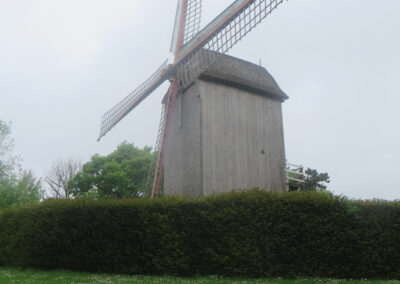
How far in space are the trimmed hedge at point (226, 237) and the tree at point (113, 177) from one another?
873 inches

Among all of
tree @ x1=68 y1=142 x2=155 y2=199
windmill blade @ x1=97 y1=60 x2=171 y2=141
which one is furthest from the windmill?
tree @ x1=68 y1=142 x2=155 y2=199

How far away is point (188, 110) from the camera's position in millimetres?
16312

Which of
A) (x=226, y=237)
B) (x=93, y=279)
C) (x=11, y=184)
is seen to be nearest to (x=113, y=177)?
(x=11, y=184)

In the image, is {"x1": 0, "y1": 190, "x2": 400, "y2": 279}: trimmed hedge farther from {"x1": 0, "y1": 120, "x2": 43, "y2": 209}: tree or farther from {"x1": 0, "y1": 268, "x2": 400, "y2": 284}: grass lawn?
{"x1": 0, "y1": 120, "x2": 43, "y2": 209}: tree

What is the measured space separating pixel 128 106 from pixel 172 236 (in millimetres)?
9421

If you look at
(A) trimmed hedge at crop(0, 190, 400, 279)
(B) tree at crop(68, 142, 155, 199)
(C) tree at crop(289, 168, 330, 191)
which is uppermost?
(B) tree at crop(68, 142, 155, 199)

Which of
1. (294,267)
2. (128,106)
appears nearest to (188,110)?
(128,106)

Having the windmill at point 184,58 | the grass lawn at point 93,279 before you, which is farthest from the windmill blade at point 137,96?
the grass lawn at point 93,279

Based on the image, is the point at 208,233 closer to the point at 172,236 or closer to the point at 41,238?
the point at 172,236

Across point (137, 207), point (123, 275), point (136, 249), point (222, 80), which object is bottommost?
point (123, 275)

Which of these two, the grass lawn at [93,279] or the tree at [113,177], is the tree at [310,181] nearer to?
the grass lawn at [93,279]

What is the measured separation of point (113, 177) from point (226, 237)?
24.2m

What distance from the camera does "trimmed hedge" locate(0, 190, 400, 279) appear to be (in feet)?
34.3

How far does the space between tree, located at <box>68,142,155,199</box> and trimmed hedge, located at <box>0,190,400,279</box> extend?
72.7 ft
